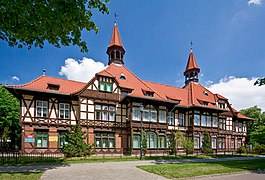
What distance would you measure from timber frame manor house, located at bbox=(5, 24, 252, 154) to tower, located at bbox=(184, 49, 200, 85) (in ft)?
22.5

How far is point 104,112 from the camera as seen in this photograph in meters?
26.6

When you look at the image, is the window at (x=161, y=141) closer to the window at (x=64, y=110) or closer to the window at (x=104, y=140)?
the window at (x=104, y=140)

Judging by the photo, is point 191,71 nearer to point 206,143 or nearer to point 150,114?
point 206,143

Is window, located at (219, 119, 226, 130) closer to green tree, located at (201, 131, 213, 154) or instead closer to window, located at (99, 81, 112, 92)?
green tree, located at (201, 131, 213, 154)

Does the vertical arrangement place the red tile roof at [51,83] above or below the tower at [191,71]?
below

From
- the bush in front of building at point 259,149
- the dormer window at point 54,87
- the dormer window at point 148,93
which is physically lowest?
the bush in front of building at point 259,149

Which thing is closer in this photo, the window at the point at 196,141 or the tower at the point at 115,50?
the window at the point at 196,141

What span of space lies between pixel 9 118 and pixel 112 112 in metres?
16.3

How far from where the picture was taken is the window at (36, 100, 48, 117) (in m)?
23.8

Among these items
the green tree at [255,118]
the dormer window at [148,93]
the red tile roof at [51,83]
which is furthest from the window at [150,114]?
the green tree at [255,118]

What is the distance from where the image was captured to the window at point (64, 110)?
24969 mm

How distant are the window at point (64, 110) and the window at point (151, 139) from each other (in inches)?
391

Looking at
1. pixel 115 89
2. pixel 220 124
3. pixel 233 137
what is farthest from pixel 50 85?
pixel 233 137

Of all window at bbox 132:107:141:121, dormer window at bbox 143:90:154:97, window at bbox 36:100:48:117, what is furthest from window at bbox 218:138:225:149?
window at bbox 36:100:48:117
